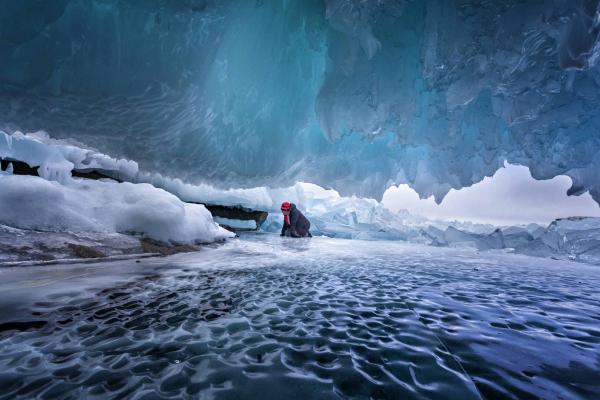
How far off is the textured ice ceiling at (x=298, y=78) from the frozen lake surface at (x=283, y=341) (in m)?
5.25

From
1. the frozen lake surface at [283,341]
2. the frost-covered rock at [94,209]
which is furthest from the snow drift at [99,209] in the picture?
the frozen lake surface at [283,341]

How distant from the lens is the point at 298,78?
918cm

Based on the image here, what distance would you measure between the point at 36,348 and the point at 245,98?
28.1 ft

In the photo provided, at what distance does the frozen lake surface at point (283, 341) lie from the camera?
1044 millimetres

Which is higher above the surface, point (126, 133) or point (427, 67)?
point (427, 67)

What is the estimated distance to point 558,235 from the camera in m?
10.0

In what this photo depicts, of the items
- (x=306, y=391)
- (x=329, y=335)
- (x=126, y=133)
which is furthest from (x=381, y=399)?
(x=126, y=133)

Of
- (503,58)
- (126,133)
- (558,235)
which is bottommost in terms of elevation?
(558,235)

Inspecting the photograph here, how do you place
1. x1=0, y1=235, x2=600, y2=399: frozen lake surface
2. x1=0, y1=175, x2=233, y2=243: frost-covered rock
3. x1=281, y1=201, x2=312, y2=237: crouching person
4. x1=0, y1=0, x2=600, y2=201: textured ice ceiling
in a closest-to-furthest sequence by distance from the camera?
1. x1=0, y1=235, x2=600, y2=399: frozen lake surface
2. x1=0, y1=175, x2=233, y2=243: frost-covered rock
3. x1=0, y1=0, x2=600, y2=201: textured ice ceiling
4. x1=281, y1=201, x2=312, y2=237: crouching person

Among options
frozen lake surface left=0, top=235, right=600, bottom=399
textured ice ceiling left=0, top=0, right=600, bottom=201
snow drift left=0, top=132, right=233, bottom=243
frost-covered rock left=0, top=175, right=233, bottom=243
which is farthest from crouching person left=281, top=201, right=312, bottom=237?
frozen lake surface left=0, top=235, right=600, bottom=399

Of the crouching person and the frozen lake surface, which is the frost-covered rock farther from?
the crouching person

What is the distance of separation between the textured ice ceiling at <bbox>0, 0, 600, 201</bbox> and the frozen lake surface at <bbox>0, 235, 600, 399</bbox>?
207 inches

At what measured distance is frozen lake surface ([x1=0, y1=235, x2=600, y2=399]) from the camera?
104cm

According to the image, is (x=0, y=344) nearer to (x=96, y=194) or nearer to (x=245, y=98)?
(x=96, y=194)
